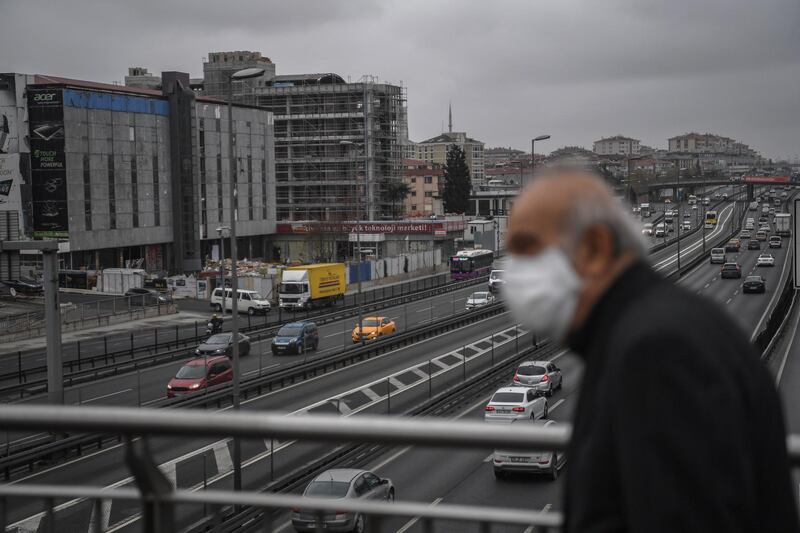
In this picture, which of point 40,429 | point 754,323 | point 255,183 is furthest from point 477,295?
point 40,429

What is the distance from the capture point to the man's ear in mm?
1400

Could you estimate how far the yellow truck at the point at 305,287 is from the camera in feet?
130

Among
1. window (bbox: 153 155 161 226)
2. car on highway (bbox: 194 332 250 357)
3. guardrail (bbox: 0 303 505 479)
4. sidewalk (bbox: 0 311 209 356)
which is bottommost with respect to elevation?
sidewalk (bbox: 0 311 209 356)

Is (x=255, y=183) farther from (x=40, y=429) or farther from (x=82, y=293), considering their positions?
(x=40, y=429)

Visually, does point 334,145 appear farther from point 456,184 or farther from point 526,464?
point 526,464

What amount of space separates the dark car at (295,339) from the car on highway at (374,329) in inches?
86.4

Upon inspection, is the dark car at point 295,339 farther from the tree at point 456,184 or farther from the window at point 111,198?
the tree at point 456,184

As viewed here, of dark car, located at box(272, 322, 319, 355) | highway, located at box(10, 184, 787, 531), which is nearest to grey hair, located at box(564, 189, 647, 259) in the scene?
highway, located at box(10, 184, 787, 531)

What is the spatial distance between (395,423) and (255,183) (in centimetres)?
6443

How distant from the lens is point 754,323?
1352 inches

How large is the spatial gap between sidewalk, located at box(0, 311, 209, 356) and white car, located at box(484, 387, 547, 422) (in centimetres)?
1787

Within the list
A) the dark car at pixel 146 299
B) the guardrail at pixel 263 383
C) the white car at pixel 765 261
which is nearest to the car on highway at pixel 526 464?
the guardrail at pixel 263 383

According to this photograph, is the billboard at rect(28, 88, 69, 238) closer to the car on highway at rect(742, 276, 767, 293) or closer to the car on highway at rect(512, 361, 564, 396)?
the car on highway at rect(512, 361, 564, 396)

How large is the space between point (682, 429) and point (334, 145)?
250 feet
